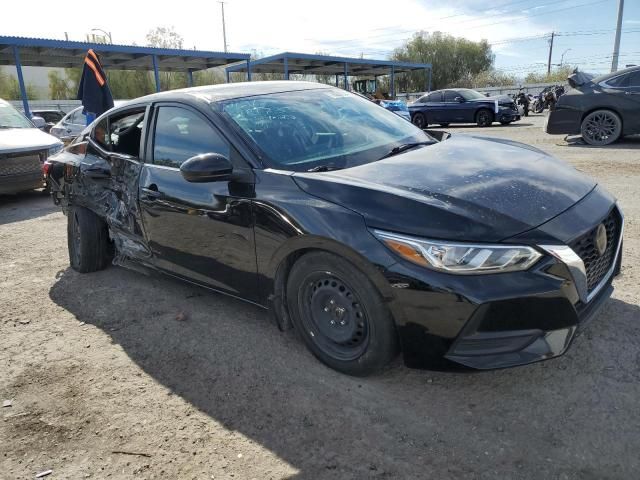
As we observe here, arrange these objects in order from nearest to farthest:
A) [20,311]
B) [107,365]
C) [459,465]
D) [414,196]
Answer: [459,465] → [414,196] → [107,365] → [20,311]

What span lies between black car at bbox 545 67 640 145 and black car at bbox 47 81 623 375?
8.12 m

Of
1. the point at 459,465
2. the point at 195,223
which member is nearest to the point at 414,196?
the point at 459,465

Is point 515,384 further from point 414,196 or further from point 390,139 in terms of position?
point 390,139

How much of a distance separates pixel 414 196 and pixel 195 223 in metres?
1.51

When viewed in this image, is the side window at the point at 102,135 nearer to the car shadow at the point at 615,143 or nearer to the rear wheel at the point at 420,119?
the car shadow at the point at 615,143

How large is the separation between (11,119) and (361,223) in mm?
9063

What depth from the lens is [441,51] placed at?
67500mm

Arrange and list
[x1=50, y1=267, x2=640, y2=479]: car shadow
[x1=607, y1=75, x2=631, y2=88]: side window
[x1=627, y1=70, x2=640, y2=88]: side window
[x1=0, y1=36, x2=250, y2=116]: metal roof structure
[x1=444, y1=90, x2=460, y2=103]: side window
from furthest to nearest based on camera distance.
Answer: [x1=444, y1=90, x2=460, y2=103]: side window < [x1=0, y1=36, x2=250, y2=116]: metal roof structure < [x1=607, y1=75, x2=631, y2=88]: side window < [x1=627, y1=70, x2=640, y2=88]: side window < [x1=50, y1=267, x2=640, y2=479]: car shadow

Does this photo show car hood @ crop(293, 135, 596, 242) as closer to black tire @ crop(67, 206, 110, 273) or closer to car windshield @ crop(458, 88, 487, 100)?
black tire @ crop(67, 206, 110, 273)

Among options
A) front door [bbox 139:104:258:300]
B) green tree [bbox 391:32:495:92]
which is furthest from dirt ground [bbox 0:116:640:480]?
green tree [bbox 391:32:495:92]

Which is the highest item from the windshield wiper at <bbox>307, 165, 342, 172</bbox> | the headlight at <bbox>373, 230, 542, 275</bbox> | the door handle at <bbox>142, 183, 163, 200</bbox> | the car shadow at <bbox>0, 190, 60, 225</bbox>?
the windshield wiper at <bbox>307, 165, 342, 172</bbox>

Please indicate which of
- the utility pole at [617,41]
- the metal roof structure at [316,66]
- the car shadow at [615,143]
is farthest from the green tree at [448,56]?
the car shadow at [615,143]

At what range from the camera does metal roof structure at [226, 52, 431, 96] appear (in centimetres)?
2948

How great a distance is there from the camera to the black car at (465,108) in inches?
746
